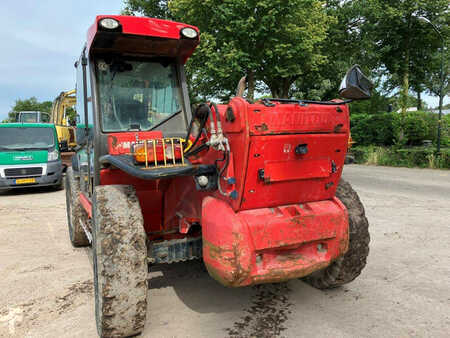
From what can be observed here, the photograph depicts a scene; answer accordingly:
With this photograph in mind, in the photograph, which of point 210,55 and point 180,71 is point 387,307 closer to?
point 180,71

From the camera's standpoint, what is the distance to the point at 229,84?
2016cm

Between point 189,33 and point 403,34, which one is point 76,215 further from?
point 403,34

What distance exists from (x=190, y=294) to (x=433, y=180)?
1079 centimetres

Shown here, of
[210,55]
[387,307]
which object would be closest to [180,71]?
[387,307]

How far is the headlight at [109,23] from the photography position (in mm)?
3157

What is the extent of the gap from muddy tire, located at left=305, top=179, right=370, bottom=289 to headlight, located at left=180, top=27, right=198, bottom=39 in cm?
208

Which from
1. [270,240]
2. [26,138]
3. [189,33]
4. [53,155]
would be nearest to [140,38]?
[189,33]

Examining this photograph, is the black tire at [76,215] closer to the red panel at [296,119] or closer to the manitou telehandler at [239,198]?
the manitou telehandler at [239,198]

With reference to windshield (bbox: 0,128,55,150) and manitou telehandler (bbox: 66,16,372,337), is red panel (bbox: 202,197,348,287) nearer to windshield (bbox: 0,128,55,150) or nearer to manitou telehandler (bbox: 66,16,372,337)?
manitou telehandler (bbox: 66,16,372,337)

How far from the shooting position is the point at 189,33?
3594mm

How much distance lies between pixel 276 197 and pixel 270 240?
12.7 inches

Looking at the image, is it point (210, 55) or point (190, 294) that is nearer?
point (190, 294)

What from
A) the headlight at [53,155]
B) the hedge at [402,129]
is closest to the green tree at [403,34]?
the hedge at [402,129]

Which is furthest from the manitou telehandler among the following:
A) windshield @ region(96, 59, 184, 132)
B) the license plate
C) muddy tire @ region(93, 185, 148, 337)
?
the license plate
